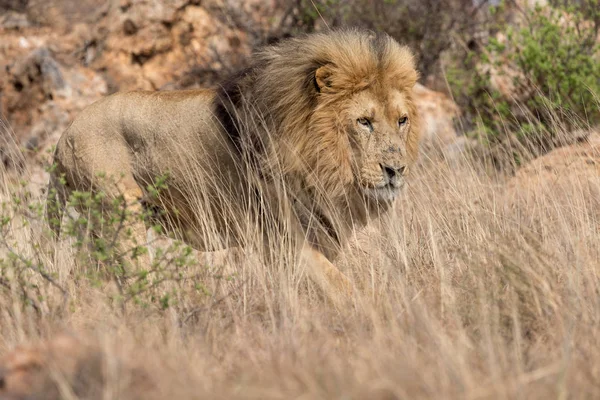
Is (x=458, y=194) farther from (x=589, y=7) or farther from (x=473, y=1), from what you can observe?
(x=473, y=1)

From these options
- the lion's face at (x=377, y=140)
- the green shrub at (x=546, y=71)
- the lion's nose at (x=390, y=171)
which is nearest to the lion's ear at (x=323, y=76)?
the lion's face at (x=377, y=140)

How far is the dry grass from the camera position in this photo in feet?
8.65

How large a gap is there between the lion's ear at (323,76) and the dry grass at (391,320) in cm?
91

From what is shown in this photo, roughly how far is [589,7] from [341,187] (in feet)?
17.6

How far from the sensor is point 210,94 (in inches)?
211

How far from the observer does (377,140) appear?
4516 millimetres

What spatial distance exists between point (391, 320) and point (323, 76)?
1.75 m

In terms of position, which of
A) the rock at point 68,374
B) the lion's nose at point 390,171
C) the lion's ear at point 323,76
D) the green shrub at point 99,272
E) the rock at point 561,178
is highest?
the lion's ear at point 323,76

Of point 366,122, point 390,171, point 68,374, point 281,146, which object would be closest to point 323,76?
point 366,122

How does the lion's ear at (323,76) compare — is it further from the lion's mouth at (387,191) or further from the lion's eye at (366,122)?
the lion's mouth at (387,191)

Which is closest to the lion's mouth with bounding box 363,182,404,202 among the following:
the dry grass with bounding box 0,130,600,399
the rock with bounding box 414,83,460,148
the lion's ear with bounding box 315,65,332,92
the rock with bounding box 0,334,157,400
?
the dry grass with bounding box 0,130,600,399

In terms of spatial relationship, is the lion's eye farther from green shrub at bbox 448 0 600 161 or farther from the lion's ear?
green shrub at bbox 448 0 600 161

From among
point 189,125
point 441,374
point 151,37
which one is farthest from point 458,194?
point 151,37

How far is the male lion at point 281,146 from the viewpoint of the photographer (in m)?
4.61
